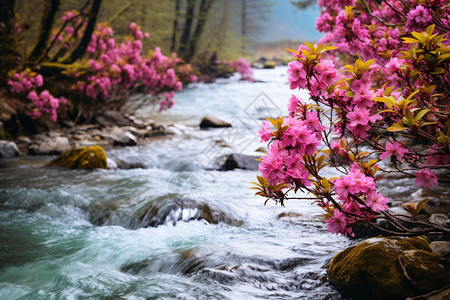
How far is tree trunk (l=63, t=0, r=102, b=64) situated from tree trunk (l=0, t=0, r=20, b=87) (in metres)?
1.34

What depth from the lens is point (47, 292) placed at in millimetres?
2396

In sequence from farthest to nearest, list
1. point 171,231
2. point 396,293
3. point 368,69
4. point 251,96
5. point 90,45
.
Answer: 1. point 251,96
2. point 90,45
3. point 171,231
4. point 396,293
5. point 368,69

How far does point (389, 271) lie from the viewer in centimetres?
211

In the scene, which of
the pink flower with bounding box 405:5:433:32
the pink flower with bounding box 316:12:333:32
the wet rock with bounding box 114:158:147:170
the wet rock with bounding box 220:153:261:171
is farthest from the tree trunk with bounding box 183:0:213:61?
the pink flower with bounding box 405:5:433:32

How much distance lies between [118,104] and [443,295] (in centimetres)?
887

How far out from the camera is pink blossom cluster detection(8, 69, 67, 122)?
7.18 m

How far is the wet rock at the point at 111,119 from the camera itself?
880cm

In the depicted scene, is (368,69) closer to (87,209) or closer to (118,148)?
(87,209)

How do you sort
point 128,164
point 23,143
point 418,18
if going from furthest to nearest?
point 23,143 < point 128,164 < point 418,18

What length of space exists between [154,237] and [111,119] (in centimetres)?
625

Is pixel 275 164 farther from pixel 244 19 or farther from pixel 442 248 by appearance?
pixel 244 19

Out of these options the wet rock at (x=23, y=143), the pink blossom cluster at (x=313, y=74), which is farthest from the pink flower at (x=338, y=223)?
the wet rock at (x=23, y=143)

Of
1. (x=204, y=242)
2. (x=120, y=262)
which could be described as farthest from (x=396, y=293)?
(x=120, y=262)

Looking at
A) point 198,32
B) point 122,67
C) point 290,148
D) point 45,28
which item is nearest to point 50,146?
point 122,67
